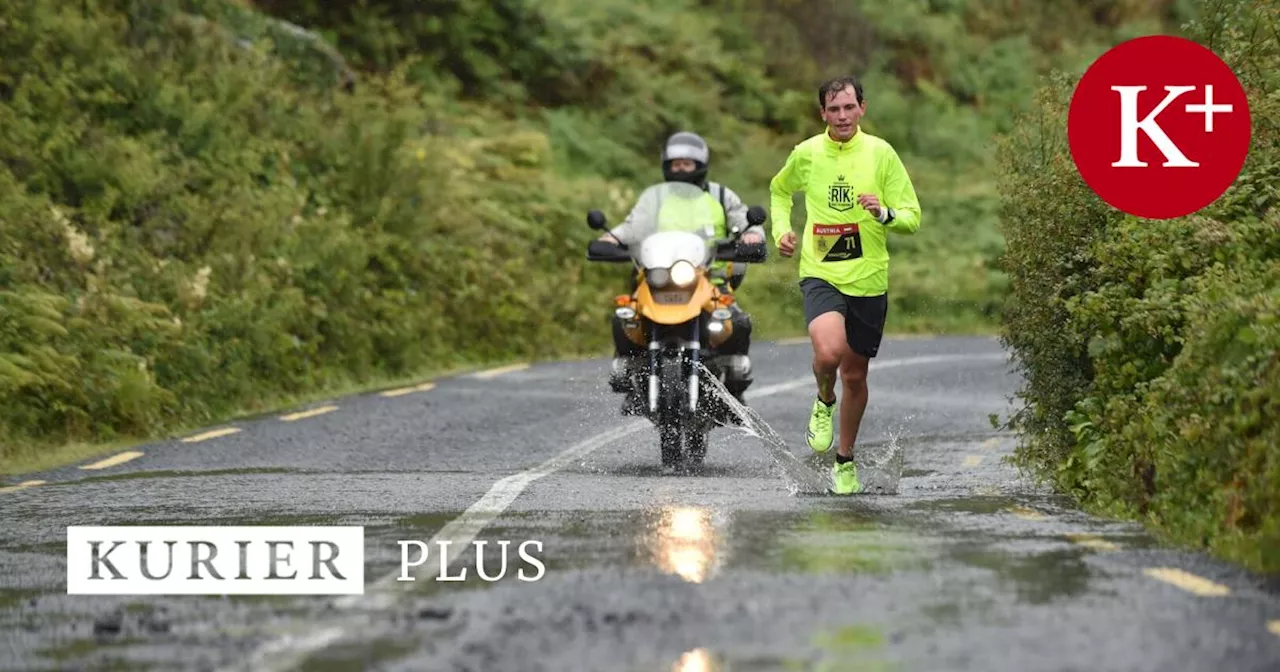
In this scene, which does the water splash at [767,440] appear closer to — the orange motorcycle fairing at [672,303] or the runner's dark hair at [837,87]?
the orange motorcycle fairing at [672,303]

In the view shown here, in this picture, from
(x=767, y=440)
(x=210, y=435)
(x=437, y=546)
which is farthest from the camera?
(x=210, y=435)

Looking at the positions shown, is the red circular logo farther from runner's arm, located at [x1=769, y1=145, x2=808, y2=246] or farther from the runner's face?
runner's arm, located at [x1=769, y1=145, x2=808, y2=246]

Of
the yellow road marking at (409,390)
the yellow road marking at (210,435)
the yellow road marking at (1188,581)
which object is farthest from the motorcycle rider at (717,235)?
the yellow road marking at (409,390)

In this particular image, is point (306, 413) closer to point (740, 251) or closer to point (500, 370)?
point (500, 370)

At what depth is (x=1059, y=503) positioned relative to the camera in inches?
467

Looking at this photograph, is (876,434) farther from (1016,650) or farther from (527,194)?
(527,194)

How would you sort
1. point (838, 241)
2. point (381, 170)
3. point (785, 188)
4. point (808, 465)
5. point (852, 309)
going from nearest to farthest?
point (838, 241), point (852, 309), point (785, 188), point (808, 465), point (381, 170)

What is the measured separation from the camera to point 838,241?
12.7 m

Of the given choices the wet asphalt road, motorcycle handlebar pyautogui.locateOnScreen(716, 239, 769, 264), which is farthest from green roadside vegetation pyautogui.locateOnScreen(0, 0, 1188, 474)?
the wet asphalt road

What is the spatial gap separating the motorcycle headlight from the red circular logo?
95.9 inches

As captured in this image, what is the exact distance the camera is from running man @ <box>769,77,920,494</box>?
12.6 metres

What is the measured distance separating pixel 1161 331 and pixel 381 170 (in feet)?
55.7

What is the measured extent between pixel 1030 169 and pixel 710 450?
3.62 m

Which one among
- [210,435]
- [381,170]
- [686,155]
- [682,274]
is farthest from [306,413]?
[381,170]
